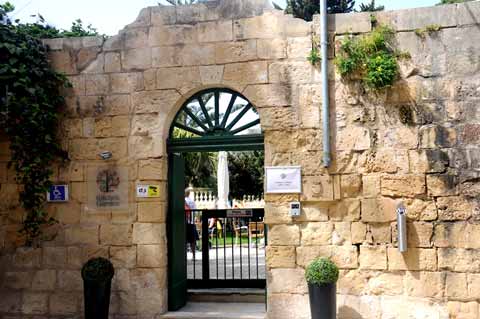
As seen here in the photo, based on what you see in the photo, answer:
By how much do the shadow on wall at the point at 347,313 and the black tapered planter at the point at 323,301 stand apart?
0.42 m

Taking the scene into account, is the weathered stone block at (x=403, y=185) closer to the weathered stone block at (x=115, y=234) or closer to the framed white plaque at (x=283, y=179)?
the framed white plaque at (x=283, y=179)

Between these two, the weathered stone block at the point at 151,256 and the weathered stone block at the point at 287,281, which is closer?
the weathered stone block at the point at 287,281

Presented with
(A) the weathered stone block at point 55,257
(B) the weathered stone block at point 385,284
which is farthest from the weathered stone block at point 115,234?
(B) the weathered stone block at point 385,284

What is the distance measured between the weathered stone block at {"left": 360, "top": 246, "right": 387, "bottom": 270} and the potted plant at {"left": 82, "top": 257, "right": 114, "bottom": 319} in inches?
110

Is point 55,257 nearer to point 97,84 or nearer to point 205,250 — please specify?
point 205,250

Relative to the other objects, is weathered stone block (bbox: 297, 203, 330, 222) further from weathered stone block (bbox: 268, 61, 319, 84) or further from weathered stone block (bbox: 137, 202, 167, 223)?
weathered stone block (bbox: 137, 202, 167, 223)

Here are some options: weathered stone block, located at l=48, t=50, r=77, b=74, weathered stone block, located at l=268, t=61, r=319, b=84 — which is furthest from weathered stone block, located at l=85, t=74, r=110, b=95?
weathered stone block, located at l=268, t=61, r=319, b=84

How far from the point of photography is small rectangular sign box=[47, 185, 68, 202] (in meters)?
6.54

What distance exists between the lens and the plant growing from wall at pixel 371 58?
18.8 ft

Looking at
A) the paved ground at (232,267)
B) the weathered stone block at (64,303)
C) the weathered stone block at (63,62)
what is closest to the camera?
the weathered stone block at (64,303)

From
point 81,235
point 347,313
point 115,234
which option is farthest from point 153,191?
point 347,313

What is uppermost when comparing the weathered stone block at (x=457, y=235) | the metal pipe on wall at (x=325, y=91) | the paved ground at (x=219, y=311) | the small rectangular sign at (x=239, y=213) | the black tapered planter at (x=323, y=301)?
the metal pipe on wall at (x=325, y=91)

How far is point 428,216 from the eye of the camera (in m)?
5.58

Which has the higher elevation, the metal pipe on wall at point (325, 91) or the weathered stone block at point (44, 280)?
the metal pipe on wall at point (325, 91)
